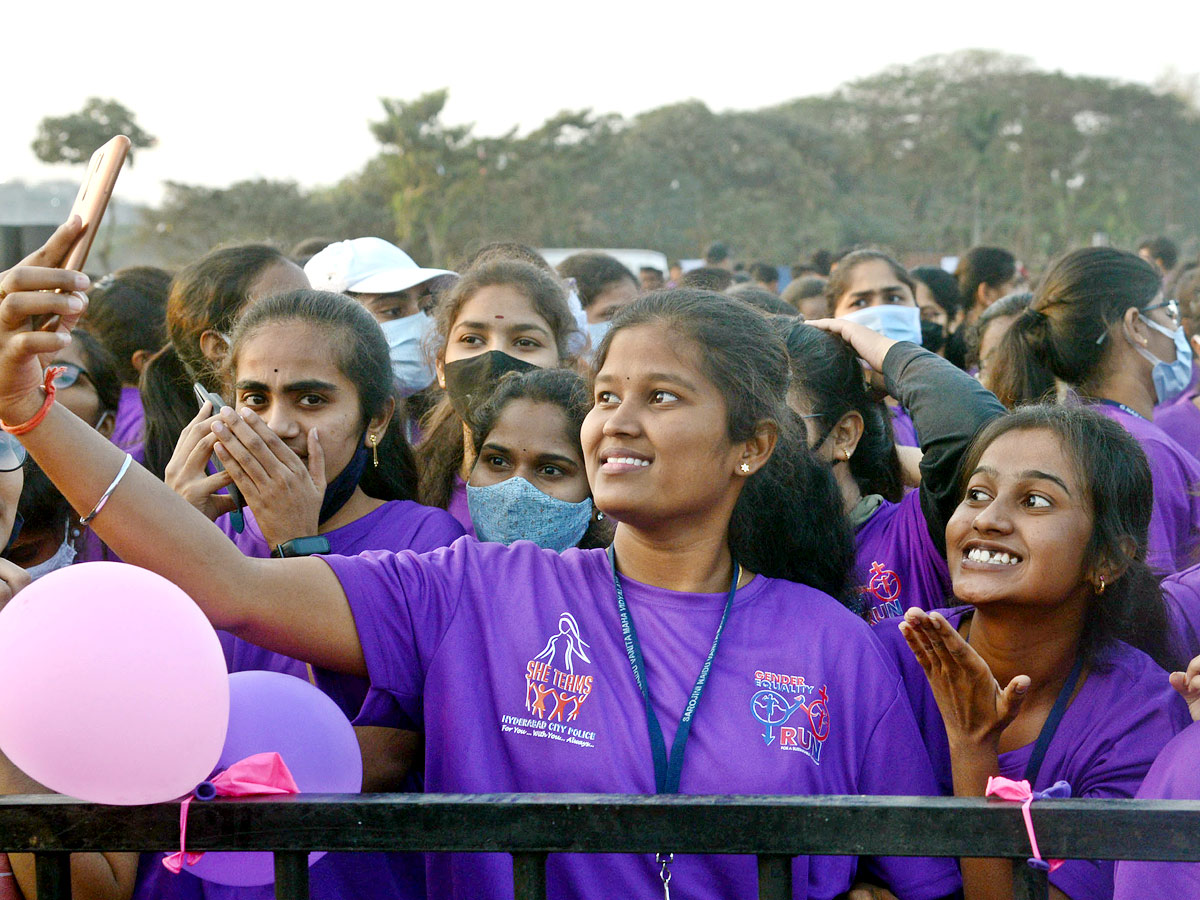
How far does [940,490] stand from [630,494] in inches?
38.8

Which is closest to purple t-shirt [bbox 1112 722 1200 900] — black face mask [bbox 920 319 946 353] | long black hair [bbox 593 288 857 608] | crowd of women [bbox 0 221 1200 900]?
crowd of women [bbox 0 221 1200 900]

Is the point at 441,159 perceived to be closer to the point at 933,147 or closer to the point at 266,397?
the point at 933,147

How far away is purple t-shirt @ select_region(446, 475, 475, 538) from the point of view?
3234 millimetres

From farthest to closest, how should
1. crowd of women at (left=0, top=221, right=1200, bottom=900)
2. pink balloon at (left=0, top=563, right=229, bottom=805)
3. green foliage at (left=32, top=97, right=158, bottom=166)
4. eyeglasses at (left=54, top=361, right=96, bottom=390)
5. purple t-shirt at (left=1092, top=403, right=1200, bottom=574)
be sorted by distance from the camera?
green foliage at (left=32, top=97, right=158, bottom=166), eyeglasses at (left=54, top=361, right=96, bottom=390), purple t-shirt at (left=1092, top=403, right=1200, bottom=574), crowd of women at (left=0, top=221, right=1200, bottom=900), pink balloon at (left=0, top=563, right=229, bottom=805)

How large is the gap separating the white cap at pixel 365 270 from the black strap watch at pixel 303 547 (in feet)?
7.80

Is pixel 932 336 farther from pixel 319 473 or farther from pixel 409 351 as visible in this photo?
pixel 319 473

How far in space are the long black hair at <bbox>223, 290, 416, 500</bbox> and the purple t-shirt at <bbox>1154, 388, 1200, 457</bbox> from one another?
321cm

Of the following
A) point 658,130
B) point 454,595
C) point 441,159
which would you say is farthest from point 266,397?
point 658,130

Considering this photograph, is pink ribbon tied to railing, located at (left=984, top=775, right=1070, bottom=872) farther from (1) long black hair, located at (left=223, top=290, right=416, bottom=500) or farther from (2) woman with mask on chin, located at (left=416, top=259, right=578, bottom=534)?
(2) woman with mask on chin, located at (left=416, top=259, right=578, bottom=534)

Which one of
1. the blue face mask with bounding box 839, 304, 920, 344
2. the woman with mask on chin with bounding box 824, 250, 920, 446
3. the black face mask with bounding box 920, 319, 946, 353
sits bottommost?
the black face mask with bounding box 920, 319, 946, 353

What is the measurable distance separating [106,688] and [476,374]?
82.8 inches

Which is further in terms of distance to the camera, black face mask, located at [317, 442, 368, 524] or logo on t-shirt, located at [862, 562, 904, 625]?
logo on t-shirt, located at [862, 562, 904, 625]

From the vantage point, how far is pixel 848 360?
130 inches

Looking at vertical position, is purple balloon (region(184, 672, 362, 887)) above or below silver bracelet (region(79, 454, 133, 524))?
below
